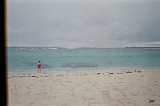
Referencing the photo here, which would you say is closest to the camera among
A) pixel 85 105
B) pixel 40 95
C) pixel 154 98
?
pixel 85 105

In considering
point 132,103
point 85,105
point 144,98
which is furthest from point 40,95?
point 144,98

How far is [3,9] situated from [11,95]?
5117 mm

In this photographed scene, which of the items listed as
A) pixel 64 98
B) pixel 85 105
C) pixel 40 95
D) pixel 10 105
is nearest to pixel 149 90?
pixel 85 105

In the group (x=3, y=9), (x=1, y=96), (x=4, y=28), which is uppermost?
A: (x=3, y=9)

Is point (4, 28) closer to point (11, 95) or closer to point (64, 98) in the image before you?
point (64, 98)

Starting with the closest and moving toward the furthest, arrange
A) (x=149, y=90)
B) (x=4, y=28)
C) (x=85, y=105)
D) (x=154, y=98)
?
(x=4, y=28) < (x=85, y=105) < (x=154, y=98) < (x=149, y=90)

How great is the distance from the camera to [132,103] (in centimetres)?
449

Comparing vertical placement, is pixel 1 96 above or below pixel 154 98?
above

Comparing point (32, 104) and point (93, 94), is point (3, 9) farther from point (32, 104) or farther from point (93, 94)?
point (93, 94)

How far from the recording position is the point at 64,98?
16.5ft

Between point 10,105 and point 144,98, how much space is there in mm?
4112

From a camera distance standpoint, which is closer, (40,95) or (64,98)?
(64,98)

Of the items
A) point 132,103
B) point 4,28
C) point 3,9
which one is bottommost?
point 132,103

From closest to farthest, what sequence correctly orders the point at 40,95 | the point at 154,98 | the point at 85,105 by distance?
the point at 85,105 < the point at 154,98 < the point at 40,95
